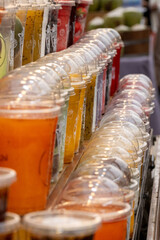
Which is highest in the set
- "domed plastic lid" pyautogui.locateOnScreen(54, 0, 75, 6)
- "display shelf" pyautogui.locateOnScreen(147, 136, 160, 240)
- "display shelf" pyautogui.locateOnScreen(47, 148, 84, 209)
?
"domed plastic lid" pyautogui.locateOnScreen(54, 0, 75, 6)

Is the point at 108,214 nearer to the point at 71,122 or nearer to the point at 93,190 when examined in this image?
the point at 93,190

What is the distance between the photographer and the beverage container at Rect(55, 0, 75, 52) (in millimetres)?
2738

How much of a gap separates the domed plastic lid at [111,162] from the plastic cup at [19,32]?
473 millimetres

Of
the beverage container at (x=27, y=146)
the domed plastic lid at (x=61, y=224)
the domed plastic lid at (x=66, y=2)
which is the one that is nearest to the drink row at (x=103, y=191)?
the domed plastic lid at (x=61, y=224)

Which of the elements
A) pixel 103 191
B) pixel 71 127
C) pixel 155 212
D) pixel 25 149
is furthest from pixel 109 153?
pixel 155 212

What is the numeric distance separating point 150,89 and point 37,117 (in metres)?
2.20

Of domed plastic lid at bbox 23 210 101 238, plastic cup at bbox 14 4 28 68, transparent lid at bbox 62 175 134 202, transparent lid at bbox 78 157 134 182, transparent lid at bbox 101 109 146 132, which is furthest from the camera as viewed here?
transparent lid at bbox 101 109 146 132

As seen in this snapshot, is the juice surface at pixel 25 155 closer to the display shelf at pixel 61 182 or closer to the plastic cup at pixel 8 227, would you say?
the display shelf at pixel 61 182

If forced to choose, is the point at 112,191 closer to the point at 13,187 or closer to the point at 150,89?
the point at 13,187

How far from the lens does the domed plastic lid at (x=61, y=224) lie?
114 centimetres

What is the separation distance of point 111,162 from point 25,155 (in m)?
0.55

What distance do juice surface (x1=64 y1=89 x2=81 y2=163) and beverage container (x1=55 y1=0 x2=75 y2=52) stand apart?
0.67 m

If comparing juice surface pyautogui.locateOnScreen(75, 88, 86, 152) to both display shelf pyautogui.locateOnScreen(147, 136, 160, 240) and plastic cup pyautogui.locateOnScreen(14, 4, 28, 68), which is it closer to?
plastic cup pyautogui.locateOnScreen(14, 4, 28, 68)

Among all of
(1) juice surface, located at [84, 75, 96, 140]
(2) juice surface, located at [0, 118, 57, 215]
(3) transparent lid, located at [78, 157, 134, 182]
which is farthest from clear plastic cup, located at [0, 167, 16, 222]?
(1) juice surface, located at [84, 75, 96, 140]
